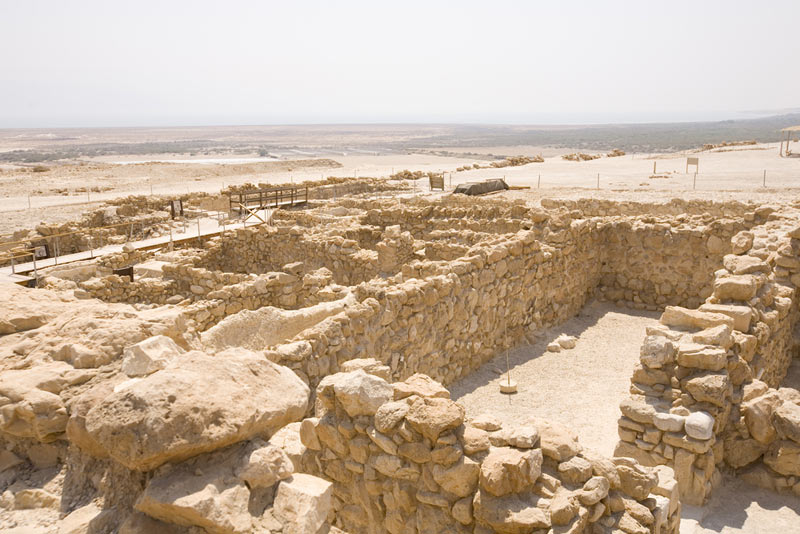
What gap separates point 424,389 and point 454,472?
736mm

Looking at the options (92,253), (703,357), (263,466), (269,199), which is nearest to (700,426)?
(703,357)

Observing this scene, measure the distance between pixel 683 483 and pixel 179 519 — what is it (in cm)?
486

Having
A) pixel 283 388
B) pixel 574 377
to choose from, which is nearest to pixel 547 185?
pixel 574 377

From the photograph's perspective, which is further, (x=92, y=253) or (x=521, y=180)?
(x=521, y=180)

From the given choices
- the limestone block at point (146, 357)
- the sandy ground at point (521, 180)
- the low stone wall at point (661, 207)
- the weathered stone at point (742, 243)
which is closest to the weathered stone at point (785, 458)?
the weathered stone at point (742, 243)

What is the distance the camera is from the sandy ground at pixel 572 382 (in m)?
A: 7.60

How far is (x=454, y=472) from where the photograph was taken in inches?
159

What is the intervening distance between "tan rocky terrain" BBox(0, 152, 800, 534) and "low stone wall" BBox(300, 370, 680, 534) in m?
→ 0.02

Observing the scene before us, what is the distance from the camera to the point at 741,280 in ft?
24.3

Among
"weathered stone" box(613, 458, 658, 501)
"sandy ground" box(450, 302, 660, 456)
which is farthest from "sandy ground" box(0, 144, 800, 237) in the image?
"weathered stone" box(613, 458, 658, 501)

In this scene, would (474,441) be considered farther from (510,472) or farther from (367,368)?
(367,368)

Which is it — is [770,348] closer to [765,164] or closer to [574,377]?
[574,377]

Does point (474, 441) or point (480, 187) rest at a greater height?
point (480, 187)

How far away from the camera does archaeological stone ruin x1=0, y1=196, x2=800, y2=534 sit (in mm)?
3049
